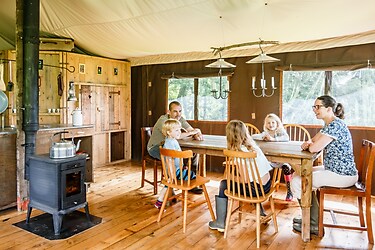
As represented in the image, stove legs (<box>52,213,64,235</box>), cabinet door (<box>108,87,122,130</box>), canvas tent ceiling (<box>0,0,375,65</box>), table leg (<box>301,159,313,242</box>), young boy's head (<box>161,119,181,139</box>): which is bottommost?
stove legs (<box>52,213,64,235</box>)

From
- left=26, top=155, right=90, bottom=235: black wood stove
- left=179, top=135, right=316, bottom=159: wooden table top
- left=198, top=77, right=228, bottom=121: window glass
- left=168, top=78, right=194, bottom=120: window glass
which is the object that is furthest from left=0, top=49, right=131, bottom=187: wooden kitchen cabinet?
left=179, top=135, right=316, bottom=159: wooden table top

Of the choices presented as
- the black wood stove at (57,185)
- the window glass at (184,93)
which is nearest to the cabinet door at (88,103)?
the window glass at (184,93)

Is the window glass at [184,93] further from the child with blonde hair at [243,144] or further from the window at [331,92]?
the child with blonde hair at [243,144]

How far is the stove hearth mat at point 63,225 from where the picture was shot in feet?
9.53

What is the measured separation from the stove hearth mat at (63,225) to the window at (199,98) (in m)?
3.00

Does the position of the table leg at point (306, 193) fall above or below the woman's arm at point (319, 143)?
below

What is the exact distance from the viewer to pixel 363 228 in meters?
2.77

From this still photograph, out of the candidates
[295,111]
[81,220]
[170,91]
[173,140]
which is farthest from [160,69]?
[81,220]

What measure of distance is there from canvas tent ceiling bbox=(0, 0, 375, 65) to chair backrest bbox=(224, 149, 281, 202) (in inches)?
63.5

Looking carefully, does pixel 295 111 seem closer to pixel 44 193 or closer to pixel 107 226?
pixel 107 226

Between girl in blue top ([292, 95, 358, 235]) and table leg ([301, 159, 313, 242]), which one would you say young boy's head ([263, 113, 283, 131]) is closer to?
girl in blue top ([292, 95, 358, 235])

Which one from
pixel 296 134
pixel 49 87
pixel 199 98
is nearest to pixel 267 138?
pixel 296 134

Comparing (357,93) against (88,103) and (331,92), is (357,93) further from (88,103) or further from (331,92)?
(88,103)

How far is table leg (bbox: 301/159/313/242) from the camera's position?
272 centimetres
